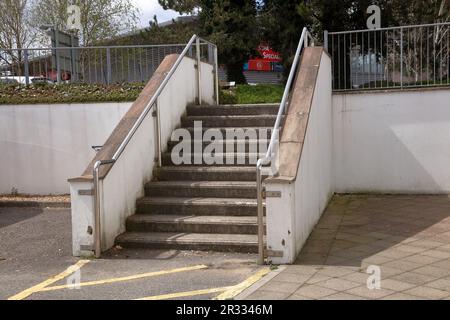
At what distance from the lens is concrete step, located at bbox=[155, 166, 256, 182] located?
7.47m

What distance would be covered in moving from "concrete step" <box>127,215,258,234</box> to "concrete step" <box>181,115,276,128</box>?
2281 millimetres

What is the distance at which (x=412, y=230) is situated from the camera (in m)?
7.17

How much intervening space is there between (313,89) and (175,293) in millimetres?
3641

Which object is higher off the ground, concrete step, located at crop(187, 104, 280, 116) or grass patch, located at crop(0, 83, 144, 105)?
grass patch, located at crop(0, 83, 144, 105)

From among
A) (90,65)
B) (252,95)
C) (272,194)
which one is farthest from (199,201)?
(252,95)

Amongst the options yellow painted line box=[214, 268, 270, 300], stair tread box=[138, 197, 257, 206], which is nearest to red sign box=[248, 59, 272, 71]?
stair tread box=[138, 197, 257, 206]

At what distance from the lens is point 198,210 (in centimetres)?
701

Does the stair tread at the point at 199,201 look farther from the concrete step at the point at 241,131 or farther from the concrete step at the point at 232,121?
the concrete step at the point at 232,121

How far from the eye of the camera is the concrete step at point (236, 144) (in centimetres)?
803

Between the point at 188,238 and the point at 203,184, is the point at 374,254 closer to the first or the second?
the point at 188,238

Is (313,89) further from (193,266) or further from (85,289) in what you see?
(85,289)

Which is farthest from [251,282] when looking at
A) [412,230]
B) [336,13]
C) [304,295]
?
[336,13]

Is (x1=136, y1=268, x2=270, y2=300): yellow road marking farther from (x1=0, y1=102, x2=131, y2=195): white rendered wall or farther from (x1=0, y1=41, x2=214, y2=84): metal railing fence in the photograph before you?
(x1=0, y1=41, x2=214, y2=84): metal railing fence

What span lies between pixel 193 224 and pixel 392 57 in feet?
18.0
